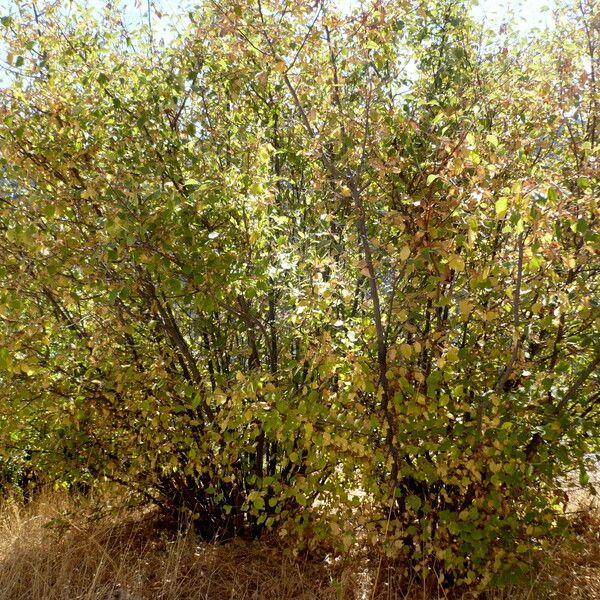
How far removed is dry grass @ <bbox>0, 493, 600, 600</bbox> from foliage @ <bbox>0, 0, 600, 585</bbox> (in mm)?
234

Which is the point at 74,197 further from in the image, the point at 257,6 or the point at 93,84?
the point at 257,6

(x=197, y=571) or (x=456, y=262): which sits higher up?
(x=456, y=262)

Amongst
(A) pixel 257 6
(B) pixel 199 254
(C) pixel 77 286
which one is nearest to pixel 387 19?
(A) pixel 257 6

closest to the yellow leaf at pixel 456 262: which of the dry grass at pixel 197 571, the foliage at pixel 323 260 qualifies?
the foliage at pixel 323 260

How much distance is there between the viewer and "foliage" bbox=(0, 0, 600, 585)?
9.26 ft

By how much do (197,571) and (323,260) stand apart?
1.91 metres

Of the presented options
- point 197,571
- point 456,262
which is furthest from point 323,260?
Answer: point 197,571

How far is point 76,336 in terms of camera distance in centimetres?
389

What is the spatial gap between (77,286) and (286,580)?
5.87 feet

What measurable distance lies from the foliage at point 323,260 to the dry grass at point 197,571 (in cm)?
23

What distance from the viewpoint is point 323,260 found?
276 cm

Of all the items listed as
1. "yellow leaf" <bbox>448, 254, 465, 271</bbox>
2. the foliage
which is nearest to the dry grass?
the foliage

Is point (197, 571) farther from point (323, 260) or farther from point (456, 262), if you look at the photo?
point (456, 262)

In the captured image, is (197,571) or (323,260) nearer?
(323,260)
